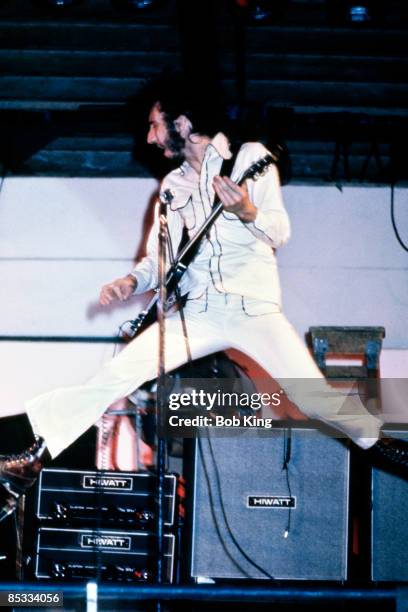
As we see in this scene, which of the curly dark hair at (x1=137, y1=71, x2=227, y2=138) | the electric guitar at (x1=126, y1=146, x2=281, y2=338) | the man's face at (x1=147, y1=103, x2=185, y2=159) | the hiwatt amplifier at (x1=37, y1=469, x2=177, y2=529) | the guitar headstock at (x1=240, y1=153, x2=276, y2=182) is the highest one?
the curly dark hair at (x1=137, y1=71, x2=227, y2=138)

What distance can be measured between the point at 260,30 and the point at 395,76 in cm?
92

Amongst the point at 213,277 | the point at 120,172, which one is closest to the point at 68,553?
the point at 213,277

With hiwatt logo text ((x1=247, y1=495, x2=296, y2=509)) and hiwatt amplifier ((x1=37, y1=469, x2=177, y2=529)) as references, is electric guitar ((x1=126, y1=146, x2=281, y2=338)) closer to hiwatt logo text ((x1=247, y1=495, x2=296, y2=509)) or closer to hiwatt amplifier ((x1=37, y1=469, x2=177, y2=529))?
hiwatt amplifier ((x1=37, y1=469, x2=177, y2=529))

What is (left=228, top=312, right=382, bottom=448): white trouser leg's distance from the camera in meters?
3.05

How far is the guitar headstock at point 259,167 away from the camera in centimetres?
324

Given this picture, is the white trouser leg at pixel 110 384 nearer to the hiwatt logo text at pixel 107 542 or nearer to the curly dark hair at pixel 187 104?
the hiwatt logo text at pixel 107 542

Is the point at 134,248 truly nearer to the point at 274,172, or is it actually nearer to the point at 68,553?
the point at 274,172

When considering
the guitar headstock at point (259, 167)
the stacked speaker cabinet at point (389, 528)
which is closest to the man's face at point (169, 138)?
the guitar headstock at point (259, 167)

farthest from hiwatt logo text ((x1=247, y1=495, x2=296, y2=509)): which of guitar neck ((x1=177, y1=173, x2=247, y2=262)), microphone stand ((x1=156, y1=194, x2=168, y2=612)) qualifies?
guitar neck ((x1=177, y1=173, x2=247, y2=262))

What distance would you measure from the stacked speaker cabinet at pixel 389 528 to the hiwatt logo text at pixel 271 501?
1.13ft

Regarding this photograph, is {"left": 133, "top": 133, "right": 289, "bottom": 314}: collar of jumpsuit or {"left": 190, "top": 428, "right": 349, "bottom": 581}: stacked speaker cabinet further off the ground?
{"left": 133, "top": 133, "right": 289, "bottom": 314}: collar of jumpsuit

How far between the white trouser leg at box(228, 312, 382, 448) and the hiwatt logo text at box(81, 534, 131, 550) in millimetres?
920

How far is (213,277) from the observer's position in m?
3.39

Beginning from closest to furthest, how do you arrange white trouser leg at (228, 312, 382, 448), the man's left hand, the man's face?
the man's left hand
white trouser leg at (228, 312, 382, 448)
the man's face
